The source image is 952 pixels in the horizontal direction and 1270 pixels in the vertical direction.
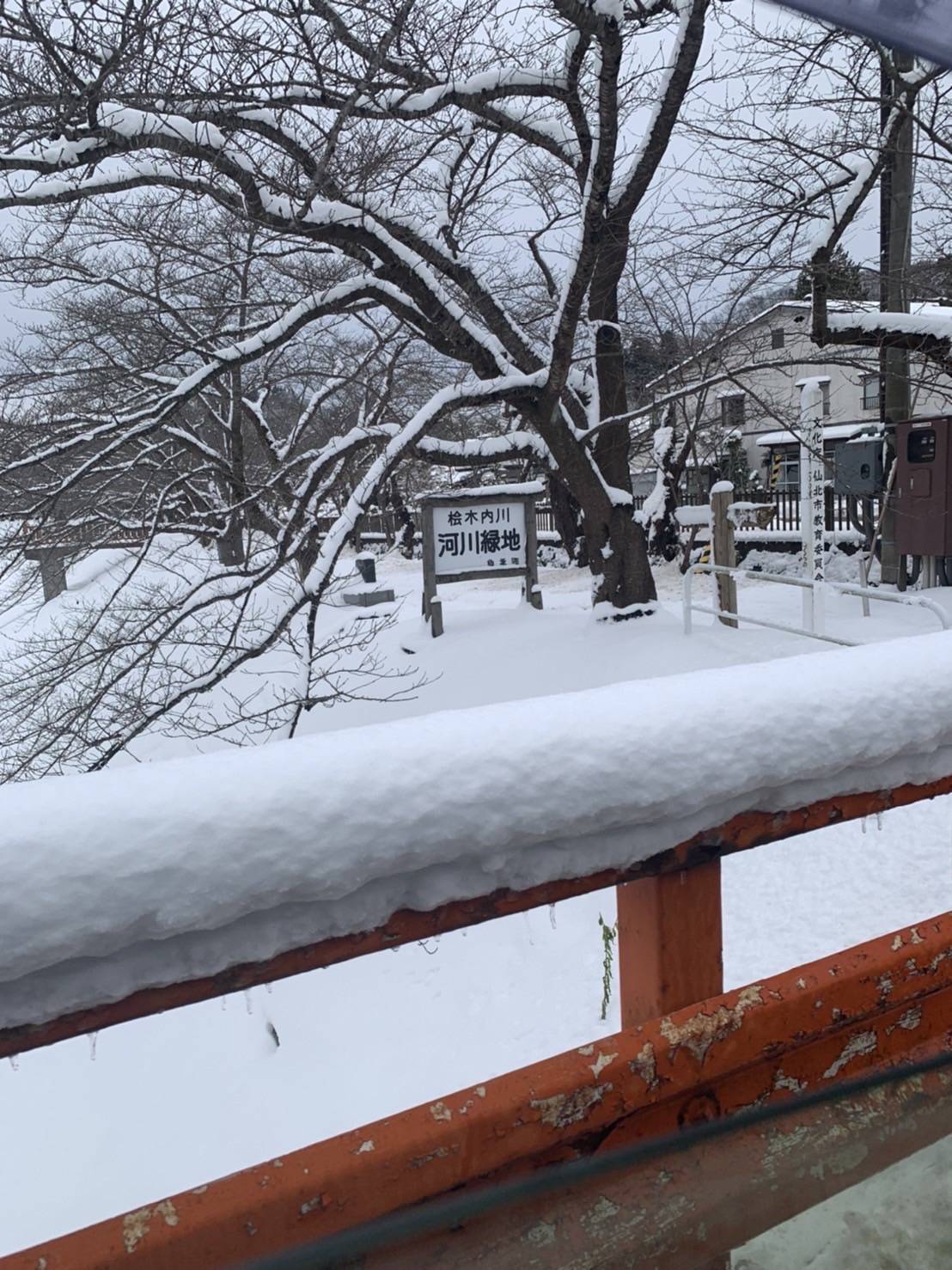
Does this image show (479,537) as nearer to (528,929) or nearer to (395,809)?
(528,929)

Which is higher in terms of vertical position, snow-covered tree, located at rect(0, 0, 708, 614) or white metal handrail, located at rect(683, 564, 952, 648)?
snow-covered tree, located at rect(0, 0, 708, 614)

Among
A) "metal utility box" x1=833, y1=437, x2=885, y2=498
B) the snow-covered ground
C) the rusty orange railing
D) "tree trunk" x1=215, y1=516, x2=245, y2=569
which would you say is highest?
"metal utility box" x1=833, y1=437, x2=885, y2=498

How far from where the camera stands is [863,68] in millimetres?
9930

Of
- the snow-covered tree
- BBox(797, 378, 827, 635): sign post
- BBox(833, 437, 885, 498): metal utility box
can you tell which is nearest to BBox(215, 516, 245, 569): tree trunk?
the snow-covered tree

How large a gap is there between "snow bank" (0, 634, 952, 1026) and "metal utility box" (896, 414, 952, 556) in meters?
10.8

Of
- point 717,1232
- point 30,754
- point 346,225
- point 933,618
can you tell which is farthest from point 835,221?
point 717,1232

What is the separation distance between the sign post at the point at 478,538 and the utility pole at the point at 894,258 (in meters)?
4.49

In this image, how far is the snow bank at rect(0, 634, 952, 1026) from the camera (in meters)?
0.78

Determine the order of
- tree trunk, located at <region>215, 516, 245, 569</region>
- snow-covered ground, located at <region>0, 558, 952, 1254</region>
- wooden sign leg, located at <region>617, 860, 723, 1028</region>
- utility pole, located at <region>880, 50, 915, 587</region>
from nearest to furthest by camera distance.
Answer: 1. wooden sign leg, located at <region>617, 860, 723, 1028</region>
2. snow-covered ground, located at <region>0, 558, 952, 1254</region>
3. tree trunk, located at <region>215, 516, 245, 569</region>
4. utility pole, located at <region>880, 50, 915, 587</region>

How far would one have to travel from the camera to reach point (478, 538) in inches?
496

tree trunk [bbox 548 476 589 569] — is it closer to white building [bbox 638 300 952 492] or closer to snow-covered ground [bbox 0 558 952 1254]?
white building [bbox 638 300 952 492]

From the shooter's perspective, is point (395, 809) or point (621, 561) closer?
point (395, 809)

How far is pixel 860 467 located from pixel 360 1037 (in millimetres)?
10078

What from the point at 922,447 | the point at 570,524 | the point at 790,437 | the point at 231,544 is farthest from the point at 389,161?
the point at 790,437
